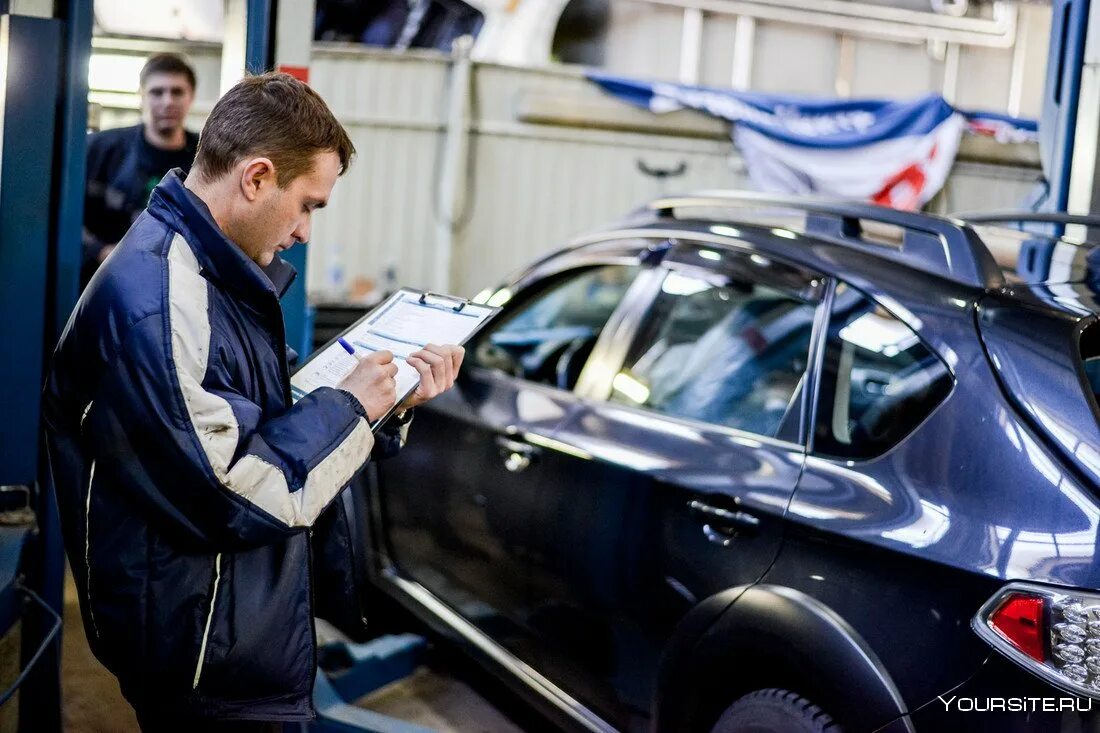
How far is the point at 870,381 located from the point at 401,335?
1.03 m

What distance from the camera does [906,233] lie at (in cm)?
276

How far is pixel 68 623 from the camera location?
14.4 feet

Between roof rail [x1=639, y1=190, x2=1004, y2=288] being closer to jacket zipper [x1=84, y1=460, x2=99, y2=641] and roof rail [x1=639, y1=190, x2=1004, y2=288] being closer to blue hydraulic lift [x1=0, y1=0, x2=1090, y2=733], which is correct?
blue hydraulic lift [x1=0, y1=0, x2=1090, y2=733]

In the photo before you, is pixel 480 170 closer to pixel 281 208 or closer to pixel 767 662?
pixel 767 662

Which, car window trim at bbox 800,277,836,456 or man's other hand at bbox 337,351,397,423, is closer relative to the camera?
man's other hand at bbox 337,351,397,423

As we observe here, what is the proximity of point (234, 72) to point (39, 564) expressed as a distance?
1.36 m

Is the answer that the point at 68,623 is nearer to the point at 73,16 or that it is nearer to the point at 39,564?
the point at 39,564

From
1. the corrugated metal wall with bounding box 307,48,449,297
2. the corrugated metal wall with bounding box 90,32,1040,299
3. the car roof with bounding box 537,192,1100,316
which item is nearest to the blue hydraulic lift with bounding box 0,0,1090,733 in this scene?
the car roof with bounding box 537,192,1100,316

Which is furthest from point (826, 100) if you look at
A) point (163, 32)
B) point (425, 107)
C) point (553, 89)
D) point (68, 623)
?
point (68, 623)

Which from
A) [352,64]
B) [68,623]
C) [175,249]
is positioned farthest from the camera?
[352,64]

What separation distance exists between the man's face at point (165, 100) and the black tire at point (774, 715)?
326 centimetres

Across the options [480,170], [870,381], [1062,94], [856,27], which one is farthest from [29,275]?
[856,27]

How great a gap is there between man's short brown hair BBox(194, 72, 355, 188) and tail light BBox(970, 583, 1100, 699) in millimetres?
1376

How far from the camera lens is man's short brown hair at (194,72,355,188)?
171 centimetres
